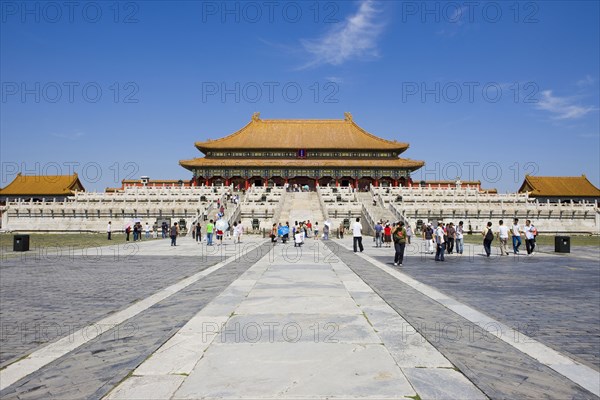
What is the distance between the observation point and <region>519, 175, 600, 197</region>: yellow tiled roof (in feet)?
205

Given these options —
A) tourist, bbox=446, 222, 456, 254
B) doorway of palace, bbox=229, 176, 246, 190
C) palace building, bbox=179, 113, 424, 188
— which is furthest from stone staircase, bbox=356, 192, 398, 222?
doorway of palace, bbox=229, 176, 246, 190

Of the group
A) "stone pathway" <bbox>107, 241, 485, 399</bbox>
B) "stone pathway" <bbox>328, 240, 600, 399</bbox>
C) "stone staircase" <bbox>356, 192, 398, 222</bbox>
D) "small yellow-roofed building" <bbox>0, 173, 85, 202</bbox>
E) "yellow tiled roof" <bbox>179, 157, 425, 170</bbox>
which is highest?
"yellow tiled roof" <bbox>179, 157, 425, 170</bbox>

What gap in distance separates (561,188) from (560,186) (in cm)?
52

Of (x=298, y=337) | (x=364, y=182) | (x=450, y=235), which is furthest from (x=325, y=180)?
(x=298, y=337)

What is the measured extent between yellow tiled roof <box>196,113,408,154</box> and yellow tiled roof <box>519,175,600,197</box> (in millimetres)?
19817

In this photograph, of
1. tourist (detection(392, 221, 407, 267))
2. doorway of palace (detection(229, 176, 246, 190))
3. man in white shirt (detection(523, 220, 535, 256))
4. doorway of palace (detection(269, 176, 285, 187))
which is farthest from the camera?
doorway of palace (detection(229, 176, 246, 190))

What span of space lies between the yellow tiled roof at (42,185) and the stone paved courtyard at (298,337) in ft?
196

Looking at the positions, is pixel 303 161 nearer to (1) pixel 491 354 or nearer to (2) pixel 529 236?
(2) pixel 529 236

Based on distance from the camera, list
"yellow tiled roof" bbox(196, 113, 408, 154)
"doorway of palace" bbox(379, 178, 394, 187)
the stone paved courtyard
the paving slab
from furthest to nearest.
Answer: "yellow tiled roof" bbox(196, 113, 408, 154), "doorway of palace" bbox(379, 178, 394, 187), the stone paved courtyard, the paving slab

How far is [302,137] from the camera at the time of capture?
220 feet

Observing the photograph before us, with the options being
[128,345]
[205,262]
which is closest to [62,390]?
[128,345]

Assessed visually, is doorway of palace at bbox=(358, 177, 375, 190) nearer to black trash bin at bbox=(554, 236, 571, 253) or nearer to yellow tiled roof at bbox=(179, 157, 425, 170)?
yellow tiled roof at bbox=(179, 157, 425, 170)

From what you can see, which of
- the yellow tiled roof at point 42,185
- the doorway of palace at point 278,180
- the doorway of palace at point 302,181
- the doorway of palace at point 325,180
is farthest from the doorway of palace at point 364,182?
the yellow tiled roof at point 42,185

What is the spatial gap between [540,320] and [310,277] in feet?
15.7
